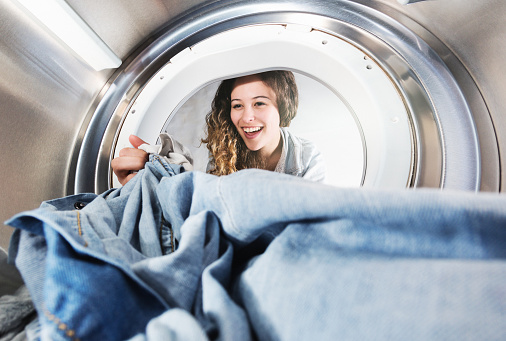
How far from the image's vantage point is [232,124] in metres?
1.07

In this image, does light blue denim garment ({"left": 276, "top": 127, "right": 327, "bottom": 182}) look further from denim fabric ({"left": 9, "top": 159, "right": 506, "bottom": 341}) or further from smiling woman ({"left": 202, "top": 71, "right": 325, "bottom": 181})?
denim fabric ({"left": 9, "top": 159, "right": 506, "bottom": 341})

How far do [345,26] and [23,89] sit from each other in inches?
33.4

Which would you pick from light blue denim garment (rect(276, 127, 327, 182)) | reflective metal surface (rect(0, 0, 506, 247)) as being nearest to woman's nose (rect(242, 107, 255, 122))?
light blue denim garment (rect(276, 127, 327, 182))

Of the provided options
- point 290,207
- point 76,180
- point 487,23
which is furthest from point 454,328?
point 76,180

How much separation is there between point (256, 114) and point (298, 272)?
2.68 feet

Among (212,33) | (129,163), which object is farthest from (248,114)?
(129,163)

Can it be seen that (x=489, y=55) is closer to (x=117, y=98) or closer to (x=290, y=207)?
(x=290, y=207)

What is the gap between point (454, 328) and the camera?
20 cm

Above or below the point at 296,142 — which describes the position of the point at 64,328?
below

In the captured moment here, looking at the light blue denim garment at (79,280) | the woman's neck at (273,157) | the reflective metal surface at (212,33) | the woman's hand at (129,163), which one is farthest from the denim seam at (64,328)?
the woman's neck at (273,157)

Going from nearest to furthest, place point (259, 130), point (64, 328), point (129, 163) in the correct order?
1. point (64, 328)
2. point (129, 163)
3. point (259, 130)

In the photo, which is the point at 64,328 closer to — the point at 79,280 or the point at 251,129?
the point at 79,280

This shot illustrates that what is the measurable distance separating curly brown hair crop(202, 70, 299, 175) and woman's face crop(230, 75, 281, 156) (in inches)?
0.6

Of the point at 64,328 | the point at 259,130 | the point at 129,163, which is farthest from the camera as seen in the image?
the point at 259,130
